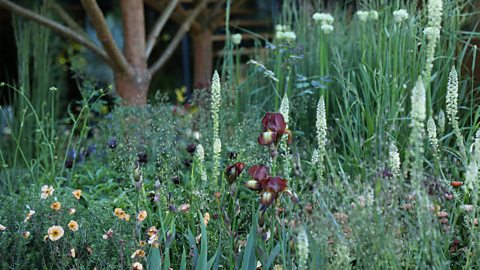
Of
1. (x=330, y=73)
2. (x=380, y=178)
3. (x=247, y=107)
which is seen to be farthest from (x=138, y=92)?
(x=380, y=178)

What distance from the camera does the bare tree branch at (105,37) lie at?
3.93m

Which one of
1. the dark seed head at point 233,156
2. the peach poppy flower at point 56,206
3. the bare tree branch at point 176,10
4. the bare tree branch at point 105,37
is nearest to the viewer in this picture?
the peach poppy flower at point 56,206

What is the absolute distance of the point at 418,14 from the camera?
3311 mm

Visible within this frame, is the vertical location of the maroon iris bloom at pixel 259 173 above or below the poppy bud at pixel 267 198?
above

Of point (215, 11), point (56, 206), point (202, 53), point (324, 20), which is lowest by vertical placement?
point (56, 206)

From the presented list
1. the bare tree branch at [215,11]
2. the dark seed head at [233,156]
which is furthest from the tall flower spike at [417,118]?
the bare tree branch at [215,11]

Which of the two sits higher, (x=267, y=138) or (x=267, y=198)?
(x=267, y=138)

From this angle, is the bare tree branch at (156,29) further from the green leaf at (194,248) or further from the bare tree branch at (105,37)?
the green leaf at (194,248)

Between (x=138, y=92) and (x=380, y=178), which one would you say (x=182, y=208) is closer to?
(x=380, y=178)

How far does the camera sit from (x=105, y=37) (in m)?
4.11

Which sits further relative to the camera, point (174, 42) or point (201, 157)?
point (174, 42)

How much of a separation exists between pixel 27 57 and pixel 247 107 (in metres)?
1.82

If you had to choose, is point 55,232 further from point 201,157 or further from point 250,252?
point 250,252

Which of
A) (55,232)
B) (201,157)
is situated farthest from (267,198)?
(55,232)
